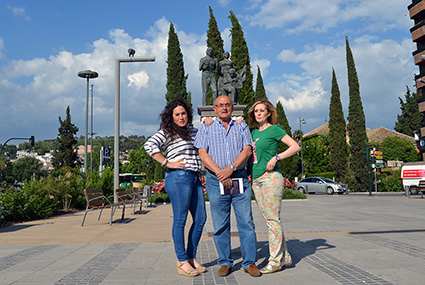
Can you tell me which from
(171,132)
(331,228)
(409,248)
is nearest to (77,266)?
(171,132)

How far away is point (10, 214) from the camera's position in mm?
8977

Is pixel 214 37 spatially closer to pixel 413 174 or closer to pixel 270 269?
pixel 413 174

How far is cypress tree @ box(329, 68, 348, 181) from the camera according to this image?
40188mm

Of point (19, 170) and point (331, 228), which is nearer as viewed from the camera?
point (331, 228)

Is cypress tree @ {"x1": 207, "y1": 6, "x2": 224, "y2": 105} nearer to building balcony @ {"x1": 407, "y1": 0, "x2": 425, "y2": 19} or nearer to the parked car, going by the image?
the parked car

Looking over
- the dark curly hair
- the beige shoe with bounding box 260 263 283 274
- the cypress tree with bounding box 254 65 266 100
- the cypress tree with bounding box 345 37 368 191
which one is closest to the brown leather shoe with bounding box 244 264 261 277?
A: the beige shoe with bounding box 260 263 283 274

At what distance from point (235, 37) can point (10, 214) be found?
29267mm

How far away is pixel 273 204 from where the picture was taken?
3758mm

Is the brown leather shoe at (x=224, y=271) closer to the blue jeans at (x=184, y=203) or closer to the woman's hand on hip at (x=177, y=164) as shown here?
the blue jeans at (x=184, y=203)

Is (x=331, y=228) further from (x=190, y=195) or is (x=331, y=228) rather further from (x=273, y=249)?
(x=190, y=195)

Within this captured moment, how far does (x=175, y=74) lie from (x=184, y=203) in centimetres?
3071

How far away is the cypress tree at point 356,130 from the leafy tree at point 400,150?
23153mm

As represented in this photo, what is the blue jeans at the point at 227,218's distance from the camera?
3604 mm

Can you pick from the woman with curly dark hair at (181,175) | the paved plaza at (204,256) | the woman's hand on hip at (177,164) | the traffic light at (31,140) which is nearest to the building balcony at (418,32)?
the paved plaza at (204,256)
